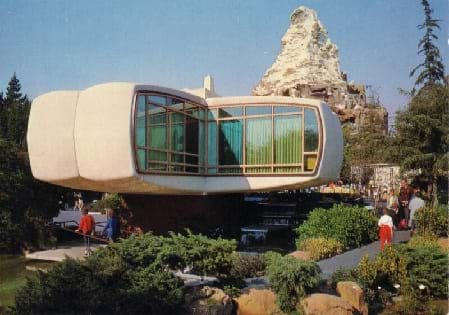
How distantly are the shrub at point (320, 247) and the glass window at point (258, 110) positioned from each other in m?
4.10

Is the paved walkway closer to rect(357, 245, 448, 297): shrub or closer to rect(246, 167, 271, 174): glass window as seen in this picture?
rect(357, 245, 448, 297): shrub

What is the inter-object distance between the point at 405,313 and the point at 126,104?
7.45 m

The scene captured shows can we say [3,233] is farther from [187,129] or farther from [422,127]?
[422,127]

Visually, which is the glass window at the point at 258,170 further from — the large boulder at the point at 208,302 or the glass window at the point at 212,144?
the large boulder at the point at 208,302

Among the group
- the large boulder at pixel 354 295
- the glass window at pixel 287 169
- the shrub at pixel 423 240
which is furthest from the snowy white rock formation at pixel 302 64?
the large boulder at pixel 354 295

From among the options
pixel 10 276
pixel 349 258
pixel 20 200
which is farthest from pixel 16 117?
pixel 349 258

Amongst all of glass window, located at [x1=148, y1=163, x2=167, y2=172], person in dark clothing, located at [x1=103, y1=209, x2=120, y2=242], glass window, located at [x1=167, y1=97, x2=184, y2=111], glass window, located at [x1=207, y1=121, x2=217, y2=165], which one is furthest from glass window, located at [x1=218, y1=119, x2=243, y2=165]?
person in dark clothing, located at [x1=103, y1=209, x2=120, y2=242]

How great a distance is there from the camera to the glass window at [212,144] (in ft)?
51.1

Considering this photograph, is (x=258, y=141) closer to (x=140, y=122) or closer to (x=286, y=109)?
(x=286, y=109)

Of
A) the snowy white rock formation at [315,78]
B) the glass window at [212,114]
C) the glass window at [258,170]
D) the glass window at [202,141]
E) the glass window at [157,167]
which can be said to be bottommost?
the glass window at [258,170]

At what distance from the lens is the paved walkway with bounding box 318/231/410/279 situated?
11.2m

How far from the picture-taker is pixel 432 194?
61.2ft

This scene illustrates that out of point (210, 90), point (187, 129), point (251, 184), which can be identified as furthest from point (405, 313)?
point (210, 90)

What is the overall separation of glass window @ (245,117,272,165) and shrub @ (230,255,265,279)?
465 centimetres
